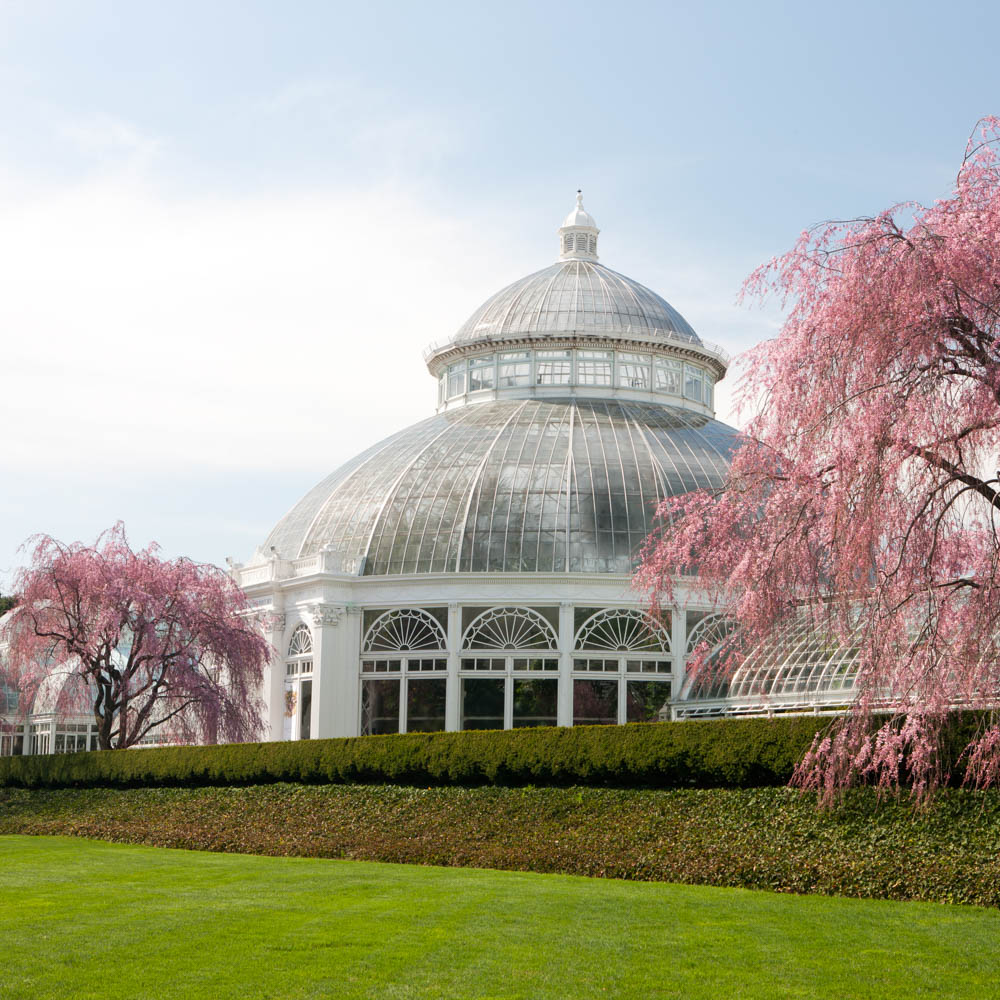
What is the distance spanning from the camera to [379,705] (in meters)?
40.8

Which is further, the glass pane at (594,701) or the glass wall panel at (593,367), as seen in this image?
the glass wall panel at (593,367)

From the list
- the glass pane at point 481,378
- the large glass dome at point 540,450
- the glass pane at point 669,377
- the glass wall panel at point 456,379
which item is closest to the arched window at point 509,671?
the large glass dome at point 540,450

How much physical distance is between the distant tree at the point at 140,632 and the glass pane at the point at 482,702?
616cm

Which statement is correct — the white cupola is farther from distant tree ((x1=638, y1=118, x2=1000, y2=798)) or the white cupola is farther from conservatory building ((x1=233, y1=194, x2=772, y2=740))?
distant tree ((x1=638, y1=118, x2=1000, y2=798))

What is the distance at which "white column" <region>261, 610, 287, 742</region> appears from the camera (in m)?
42.7

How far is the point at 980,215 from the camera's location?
1459 cm

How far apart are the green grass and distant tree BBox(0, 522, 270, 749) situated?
59.9 feet

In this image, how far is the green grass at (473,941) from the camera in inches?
473

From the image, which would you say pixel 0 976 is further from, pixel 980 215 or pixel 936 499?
pixel 980 215

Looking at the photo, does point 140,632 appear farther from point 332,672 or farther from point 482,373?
point 482,373

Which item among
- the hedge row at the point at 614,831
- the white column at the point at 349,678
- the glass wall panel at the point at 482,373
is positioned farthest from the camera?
the glass wall panel at the point at 482,373

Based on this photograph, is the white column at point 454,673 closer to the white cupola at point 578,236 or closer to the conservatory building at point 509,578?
the conservatory building at point 509,578

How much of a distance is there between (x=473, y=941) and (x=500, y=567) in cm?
2674

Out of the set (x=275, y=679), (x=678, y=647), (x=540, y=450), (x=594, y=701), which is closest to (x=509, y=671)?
(x=594, y=701)
